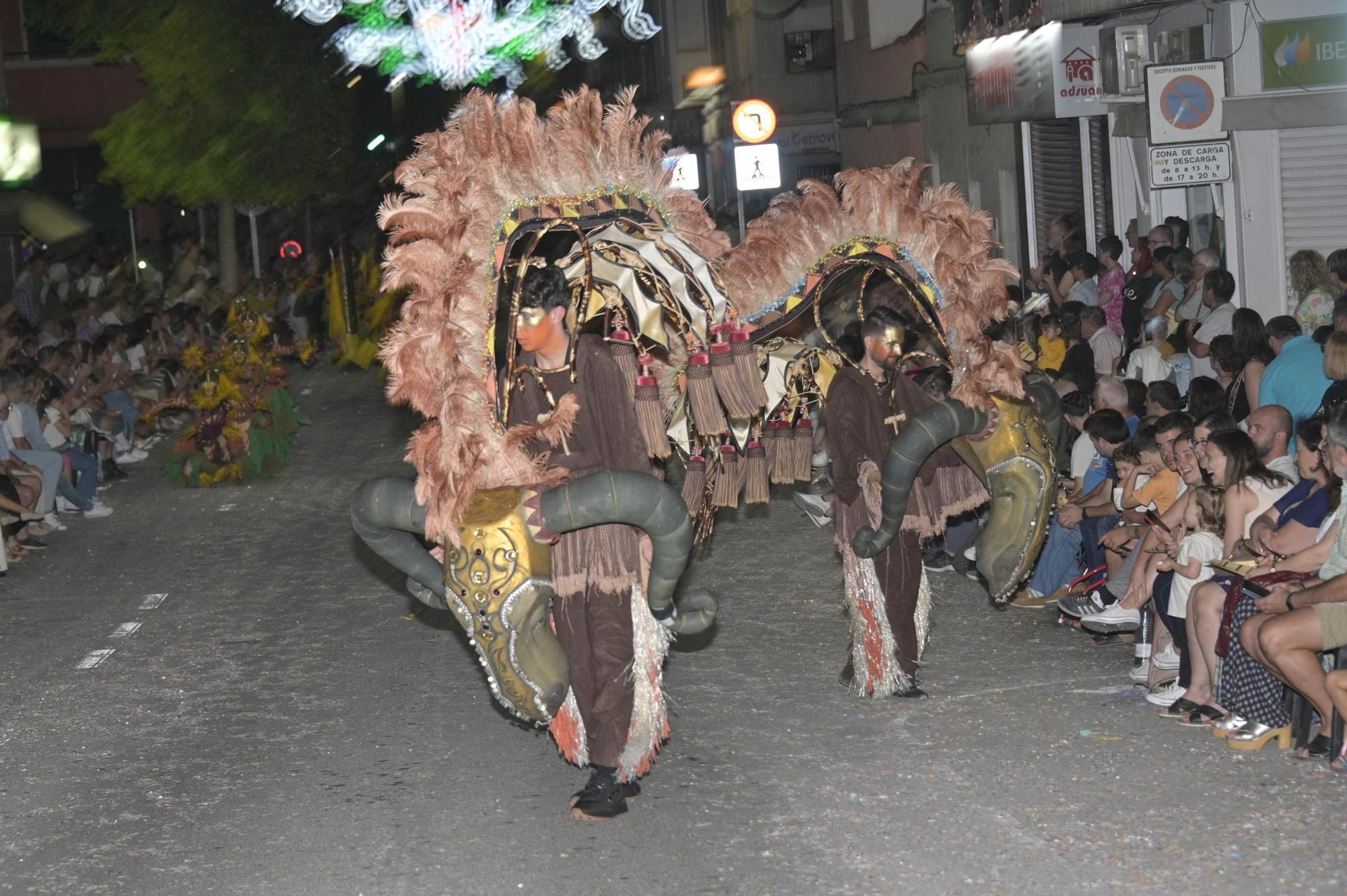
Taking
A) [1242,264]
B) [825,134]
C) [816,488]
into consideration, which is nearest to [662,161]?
[816,488]

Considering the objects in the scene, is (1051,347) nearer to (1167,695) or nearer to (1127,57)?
(1127,57)

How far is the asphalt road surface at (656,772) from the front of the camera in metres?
5.37

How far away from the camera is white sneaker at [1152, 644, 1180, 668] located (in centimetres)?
705

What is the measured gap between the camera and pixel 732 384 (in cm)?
641

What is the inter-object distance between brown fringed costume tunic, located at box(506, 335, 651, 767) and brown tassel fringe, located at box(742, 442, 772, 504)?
1.55 meters

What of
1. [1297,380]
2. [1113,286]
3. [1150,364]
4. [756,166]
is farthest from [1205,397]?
[756,166]

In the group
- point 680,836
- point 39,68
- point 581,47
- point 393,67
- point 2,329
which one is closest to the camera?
point 680,836

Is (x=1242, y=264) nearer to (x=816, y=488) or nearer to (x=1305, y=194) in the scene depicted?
(x=1305, y=194)

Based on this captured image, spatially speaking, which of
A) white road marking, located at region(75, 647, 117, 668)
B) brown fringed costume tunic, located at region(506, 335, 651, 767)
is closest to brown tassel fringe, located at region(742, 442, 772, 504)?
brown fringed costume tunic, located at region(506, 335, 651, 767)

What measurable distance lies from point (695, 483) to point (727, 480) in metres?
0.20

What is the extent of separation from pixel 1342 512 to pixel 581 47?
127 feet

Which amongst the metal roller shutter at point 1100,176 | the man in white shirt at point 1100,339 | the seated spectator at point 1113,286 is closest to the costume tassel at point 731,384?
the man in white shirt at point 1100,339

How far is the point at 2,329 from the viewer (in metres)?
16.2

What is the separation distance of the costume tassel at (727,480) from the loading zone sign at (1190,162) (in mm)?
5818
